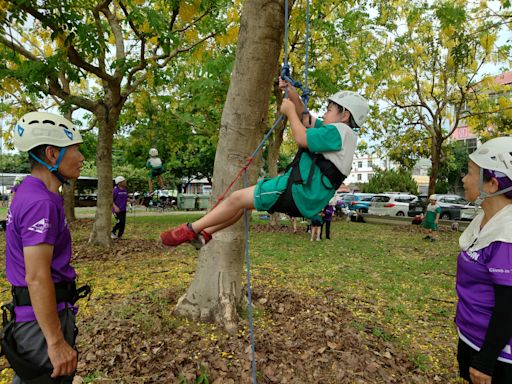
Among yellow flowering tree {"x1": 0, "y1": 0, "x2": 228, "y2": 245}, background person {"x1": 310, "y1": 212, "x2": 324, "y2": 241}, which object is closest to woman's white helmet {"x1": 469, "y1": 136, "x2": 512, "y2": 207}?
yellow flowering tree {"x1": 0, "y1": 0, "x2": 228, "y2": 245}

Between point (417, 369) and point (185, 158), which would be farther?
point (185, 158)

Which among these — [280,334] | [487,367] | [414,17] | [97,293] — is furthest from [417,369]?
[414,17]

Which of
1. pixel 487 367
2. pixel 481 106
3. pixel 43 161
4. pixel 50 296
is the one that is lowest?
pixel 487 367

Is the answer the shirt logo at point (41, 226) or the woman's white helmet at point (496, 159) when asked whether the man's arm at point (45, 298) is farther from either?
the woman's white helmet at point (496, 159)

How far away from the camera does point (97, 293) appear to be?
19.3 ft

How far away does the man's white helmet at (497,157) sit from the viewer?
205cm

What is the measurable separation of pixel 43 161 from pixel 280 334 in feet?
10.5

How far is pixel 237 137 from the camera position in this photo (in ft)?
13.7

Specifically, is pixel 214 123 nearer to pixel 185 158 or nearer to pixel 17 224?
pixel 17 224

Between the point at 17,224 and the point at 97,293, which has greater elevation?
the point at 17,224

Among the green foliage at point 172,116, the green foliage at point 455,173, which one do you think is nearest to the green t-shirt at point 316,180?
the green foliage at point 172,116

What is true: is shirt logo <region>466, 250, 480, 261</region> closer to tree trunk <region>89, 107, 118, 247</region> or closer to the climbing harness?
the climbing harness

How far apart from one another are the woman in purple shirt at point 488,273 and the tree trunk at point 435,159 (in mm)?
17602

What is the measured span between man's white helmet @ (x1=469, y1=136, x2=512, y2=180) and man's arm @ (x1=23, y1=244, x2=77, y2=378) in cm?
246
